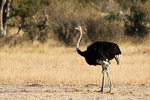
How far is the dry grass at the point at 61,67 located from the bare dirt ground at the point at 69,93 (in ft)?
2.67

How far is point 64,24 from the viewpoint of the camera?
24.2m

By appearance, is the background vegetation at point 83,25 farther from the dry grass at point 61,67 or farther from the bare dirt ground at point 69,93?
the bare dirt ground at point 69,93

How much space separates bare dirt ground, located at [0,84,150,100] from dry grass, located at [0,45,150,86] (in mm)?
814

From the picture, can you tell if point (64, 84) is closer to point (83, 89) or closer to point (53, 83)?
point (53, 83)

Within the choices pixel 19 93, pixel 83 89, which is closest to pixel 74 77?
pixel 83 89

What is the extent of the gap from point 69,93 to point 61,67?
5.52m

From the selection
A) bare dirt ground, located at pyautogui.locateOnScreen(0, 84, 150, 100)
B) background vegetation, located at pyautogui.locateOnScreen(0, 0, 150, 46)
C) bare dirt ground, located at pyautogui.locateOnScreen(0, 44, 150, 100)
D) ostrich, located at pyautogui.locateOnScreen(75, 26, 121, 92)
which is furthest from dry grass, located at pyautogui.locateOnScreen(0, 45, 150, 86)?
ostrich, located at pyautogui.locateOnScreen(75, 26, 121, 92)

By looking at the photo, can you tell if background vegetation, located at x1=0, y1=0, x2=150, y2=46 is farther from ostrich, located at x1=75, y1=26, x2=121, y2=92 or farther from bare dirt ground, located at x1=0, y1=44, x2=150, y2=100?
ostrich, located at x1=75, y1=26, x2=121, y2=92

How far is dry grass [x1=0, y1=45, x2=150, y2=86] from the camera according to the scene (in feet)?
41.6

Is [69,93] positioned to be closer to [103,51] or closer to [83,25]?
[103,51]

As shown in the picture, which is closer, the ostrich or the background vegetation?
the ostrich

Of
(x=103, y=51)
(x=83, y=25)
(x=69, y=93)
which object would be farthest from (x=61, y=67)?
(x=83, y=25)

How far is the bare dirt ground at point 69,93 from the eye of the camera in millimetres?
9695

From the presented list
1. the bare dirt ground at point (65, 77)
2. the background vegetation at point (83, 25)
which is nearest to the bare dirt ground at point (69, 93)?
the bare dirt ground at point (65, 77)
